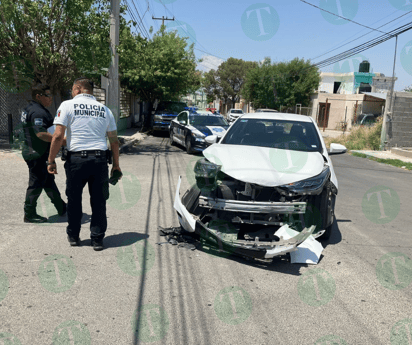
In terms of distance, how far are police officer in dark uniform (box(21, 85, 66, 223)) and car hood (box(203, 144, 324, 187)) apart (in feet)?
7.19

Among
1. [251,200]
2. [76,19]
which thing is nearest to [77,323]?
[251,200]

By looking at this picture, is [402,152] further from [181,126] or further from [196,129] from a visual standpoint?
[181,126]

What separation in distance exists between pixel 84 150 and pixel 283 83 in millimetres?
42705

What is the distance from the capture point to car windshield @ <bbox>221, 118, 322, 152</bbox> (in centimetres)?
599

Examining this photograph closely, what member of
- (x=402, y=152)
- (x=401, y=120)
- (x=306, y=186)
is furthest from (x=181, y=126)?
(x=306, y=186)

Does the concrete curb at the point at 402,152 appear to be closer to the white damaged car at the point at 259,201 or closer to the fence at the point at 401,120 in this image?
the fence at the point at 401,120

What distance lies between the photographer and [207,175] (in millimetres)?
4668

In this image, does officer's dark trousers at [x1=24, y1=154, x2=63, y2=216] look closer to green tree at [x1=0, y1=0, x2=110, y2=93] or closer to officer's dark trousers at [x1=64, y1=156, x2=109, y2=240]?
officer's dark trousers at [x1=64, y1=156, x2=109, y2=240]

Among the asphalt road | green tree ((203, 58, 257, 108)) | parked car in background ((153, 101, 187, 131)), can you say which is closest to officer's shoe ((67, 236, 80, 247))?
the asphalt road

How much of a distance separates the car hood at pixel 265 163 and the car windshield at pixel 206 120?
9.50 metres

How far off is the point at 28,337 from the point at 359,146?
1909cm

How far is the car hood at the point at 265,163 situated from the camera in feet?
14.8

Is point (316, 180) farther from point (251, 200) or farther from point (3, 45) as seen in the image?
point (3, 45)

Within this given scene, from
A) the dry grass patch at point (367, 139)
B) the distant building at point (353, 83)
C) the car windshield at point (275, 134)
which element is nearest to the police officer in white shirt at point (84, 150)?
the car windshield at point (275, 134)
